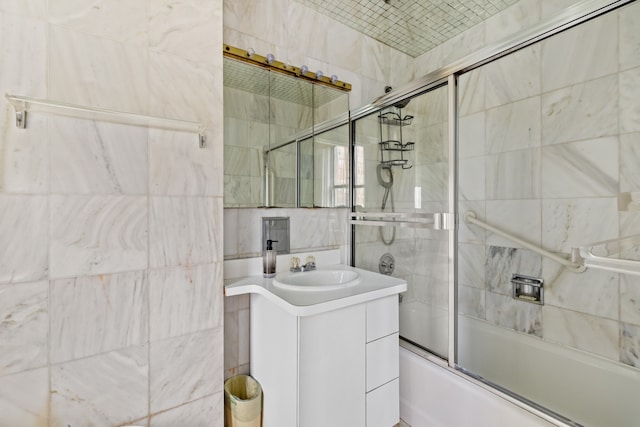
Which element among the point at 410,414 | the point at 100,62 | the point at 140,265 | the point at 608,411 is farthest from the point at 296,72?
the point at 608,411

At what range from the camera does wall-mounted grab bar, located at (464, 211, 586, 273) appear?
1497 mm

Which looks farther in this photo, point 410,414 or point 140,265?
point 410,414

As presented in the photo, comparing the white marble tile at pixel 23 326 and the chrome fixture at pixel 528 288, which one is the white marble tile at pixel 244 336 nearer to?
the white marble tile at pixel 23 326

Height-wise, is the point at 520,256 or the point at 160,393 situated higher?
the point at 520,256

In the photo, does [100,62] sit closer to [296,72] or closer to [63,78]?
[63,78]

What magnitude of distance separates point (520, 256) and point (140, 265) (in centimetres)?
198

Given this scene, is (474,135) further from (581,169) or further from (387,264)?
(387,264)

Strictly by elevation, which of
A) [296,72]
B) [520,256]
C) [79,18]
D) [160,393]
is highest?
[296,72]

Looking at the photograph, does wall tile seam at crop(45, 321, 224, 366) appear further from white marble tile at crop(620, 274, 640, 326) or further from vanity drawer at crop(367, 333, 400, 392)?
white marble tile at crop(620, 274, 640, 326)

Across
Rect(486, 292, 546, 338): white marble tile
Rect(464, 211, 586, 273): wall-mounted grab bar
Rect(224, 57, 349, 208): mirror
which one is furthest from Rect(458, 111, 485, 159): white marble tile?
Rect(486, 292, 546, 338): white marble tile

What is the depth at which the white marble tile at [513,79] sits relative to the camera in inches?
61.9

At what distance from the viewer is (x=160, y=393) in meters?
1.17

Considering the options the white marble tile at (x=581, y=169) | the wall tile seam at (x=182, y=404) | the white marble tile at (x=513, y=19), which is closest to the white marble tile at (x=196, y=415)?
the wall tile seam at (x=182, y=404)

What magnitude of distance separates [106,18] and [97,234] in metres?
0.81
